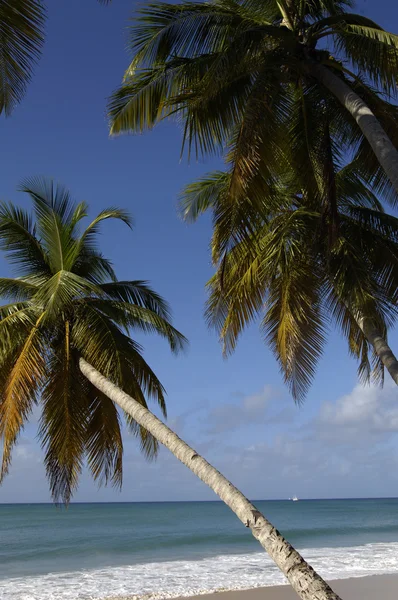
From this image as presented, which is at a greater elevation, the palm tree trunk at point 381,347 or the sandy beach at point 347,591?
the palm tree trunk at point 381,347

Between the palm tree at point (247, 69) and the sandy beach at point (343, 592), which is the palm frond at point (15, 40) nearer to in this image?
the palm tree at point (247, 69)

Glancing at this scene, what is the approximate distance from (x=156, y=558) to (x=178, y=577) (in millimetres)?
7172

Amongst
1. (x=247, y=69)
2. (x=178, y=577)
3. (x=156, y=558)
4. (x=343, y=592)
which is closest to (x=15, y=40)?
(x=247, y=69)

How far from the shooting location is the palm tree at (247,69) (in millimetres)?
7914

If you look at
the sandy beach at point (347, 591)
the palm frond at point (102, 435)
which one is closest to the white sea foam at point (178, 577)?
the sandy beach at point (347, 591)

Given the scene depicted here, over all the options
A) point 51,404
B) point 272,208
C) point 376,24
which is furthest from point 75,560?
point 376,24

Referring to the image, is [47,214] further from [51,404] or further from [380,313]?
[380,313]

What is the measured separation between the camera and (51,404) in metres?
10.0

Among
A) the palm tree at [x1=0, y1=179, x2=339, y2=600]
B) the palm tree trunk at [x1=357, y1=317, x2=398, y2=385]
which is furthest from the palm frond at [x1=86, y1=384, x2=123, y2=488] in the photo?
the palm tree trunk at [x1=357, y1=317, x2=398, y2=385]

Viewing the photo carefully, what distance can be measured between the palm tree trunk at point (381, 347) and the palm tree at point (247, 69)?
93.5 inches

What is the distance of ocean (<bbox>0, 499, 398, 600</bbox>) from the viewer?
54.6ft

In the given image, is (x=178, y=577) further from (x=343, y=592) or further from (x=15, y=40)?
(x=15, y=40)

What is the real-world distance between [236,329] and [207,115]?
14.2ft

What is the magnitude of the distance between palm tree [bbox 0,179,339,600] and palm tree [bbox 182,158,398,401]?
160cm
